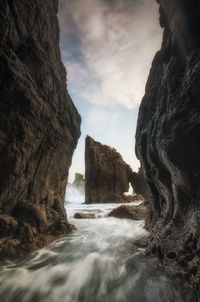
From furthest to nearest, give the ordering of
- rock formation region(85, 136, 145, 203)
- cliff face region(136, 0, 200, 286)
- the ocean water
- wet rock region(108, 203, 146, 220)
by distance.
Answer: rock formation region(85, 136, 145, 203) < wet rock region(108, 203, 146, 220) < cliff face region(136, 0, 200, 286) < the ocean water

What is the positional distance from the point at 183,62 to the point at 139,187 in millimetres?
30573

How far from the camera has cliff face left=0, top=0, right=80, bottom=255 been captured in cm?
388

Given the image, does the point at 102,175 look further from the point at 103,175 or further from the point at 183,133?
the point at 183,133

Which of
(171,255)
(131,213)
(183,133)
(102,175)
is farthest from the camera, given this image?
(102,175)

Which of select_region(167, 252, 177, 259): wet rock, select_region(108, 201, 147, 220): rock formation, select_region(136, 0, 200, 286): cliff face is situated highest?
select_region(136, 0, 200, 286): cliff face

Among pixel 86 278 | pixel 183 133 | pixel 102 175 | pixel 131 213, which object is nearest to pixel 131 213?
pixel 131 213

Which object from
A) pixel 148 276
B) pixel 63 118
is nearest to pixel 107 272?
pixel 148 276

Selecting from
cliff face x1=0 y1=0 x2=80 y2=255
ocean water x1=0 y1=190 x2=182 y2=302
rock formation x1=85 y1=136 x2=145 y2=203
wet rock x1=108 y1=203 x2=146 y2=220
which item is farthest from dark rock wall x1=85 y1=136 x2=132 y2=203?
ocean water x1=0 y1=190 x2=182 y2=302

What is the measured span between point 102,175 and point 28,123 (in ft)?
74.5

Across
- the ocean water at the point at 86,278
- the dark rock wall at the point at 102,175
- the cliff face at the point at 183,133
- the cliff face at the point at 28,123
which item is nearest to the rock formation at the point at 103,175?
the dark rock wall at the point at 102,175

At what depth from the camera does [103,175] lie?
26594mm

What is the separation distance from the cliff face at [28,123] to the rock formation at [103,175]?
19612 mm

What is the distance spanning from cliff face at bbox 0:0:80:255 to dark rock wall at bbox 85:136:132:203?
19.6 meters

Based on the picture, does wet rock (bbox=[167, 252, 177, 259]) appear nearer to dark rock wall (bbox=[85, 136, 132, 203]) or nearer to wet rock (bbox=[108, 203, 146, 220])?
wet rock (bbox=[108, 203, 146, 220])
